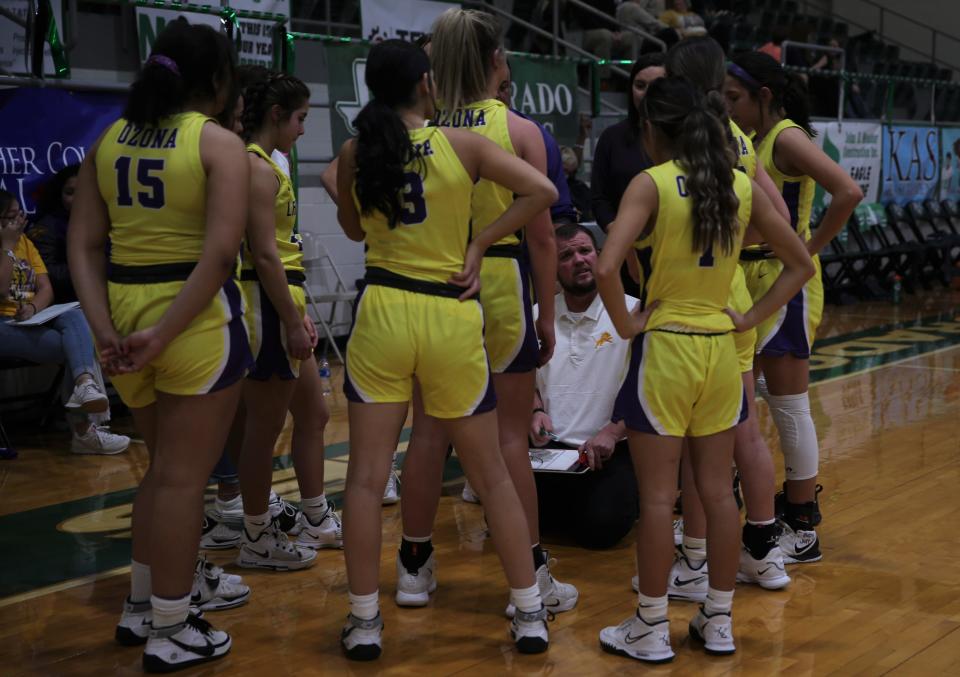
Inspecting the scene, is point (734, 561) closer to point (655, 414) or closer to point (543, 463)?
point (655, 414)

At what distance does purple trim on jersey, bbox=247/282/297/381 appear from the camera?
11.9 ft

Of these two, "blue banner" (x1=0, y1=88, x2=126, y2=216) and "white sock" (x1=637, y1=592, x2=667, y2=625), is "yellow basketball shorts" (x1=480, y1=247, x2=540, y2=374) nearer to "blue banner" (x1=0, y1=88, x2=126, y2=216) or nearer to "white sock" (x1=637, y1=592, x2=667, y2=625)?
"white sock" (x1=637, y1=592, x2=667, y2=625)

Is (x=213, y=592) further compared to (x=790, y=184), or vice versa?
(x=790, y=184)

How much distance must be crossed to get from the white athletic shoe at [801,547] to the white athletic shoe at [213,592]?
172cm

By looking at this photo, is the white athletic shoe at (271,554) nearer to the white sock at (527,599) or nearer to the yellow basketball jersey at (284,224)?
the yellow basketball jersey at (284,224)

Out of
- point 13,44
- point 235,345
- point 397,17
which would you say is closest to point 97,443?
point 13,44

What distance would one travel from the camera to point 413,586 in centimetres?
343

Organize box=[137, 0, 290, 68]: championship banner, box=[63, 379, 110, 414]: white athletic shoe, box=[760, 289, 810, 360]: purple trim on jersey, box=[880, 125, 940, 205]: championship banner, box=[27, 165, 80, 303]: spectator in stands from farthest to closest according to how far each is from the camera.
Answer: box=[880, 125, 940, 205]: championship banner → box=[137, 0, 290, 68]: championship banner → box=[27, 165, 80, 303]: spectator in stands → box=[63, 379, 110, 414]: white athletic shoe → box=[760, 289, 810, 360]: purple trim on jersey

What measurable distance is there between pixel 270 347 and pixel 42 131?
9.40 ft

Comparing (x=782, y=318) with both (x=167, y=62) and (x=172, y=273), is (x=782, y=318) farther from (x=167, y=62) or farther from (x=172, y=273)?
(x=167, y=62)

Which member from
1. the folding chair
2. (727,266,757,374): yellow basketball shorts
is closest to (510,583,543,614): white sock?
(727,266,757,374): yellow basketball shorts

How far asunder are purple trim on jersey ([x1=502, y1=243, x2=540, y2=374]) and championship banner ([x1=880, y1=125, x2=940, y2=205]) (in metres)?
8.58

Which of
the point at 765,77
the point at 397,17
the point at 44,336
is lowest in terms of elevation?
the point at 44,336

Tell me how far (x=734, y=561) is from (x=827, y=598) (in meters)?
0.63
